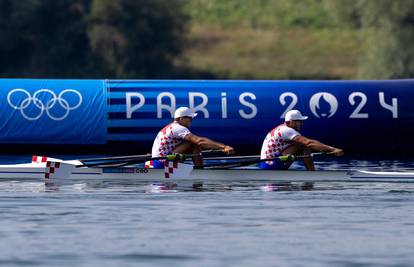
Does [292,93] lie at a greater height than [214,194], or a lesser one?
greater

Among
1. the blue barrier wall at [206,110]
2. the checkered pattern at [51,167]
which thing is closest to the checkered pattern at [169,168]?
the checkered pattern at [51,167]

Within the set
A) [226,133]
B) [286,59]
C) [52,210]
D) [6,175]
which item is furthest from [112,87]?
[286,59]

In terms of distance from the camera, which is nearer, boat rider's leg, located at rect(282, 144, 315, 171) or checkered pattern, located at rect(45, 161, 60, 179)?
checkered pattern, located at rect(45, 161, 60, 179)

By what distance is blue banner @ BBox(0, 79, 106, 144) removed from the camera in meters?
35.2

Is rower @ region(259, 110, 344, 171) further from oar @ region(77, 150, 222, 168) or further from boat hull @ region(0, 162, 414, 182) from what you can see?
oar @ region(77, 150, 222, 168)

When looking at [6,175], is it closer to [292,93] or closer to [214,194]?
[214,194]

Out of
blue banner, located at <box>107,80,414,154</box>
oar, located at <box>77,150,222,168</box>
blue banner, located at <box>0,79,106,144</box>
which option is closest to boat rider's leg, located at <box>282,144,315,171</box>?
oar, located at <box>77,150,222,168</box>

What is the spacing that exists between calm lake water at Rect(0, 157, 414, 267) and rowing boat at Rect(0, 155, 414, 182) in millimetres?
192

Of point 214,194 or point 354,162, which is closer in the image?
point 214,194

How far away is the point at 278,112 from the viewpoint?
35750 mm

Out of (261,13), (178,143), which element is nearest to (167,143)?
(178,143)

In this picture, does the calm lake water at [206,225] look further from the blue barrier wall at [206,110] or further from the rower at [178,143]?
the blue barrier wall at [206,110]

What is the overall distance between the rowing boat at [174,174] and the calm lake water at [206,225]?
192 millimetres

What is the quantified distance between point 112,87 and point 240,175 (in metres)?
9.10
